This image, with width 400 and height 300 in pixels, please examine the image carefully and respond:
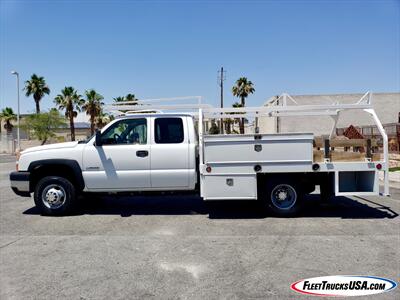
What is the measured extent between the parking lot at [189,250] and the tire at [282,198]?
0.62 feet

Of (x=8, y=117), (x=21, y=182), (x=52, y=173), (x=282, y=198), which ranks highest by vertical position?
(x=8, y=117)

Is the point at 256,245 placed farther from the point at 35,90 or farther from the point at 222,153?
the point at 35,90

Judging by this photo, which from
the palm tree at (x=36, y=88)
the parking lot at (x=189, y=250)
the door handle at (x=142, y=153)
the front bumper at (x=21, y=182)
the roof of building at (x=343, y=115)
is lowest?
the parking lot at (x=189, y=250)

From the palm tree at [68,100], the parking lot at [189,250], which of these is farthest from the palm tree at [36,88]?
the parking lot at [189,250]

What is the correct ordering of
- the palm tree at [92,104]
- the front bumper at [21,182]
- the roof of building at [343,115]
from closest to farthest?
the front bumper at [21,182]
the roof of building at [343,115]
the palm tree at [92,104]

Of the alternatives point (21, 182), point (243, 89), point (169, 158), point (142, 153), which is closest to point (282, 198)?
point (169, 158)

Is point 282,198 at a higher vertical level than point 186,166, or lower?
lower

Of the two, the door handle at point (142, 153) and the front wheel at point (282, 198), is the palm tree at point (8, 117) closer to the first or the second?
the door handle at point (142, 153)

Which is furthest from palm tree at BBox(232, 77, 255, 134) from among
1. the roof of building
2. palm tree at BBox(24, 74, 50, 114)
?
palm tree at BBox(24, 74, 50, 114)

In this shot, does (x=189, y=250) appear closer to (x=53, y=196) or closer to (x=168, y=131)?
(x=168, y=131)

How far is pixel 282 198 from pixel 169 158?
2.43 meters

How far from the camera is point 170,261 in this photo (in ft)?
14.7

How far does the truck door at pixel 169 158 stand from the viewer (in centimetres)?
670

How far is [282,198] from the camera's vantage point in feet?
22.0
